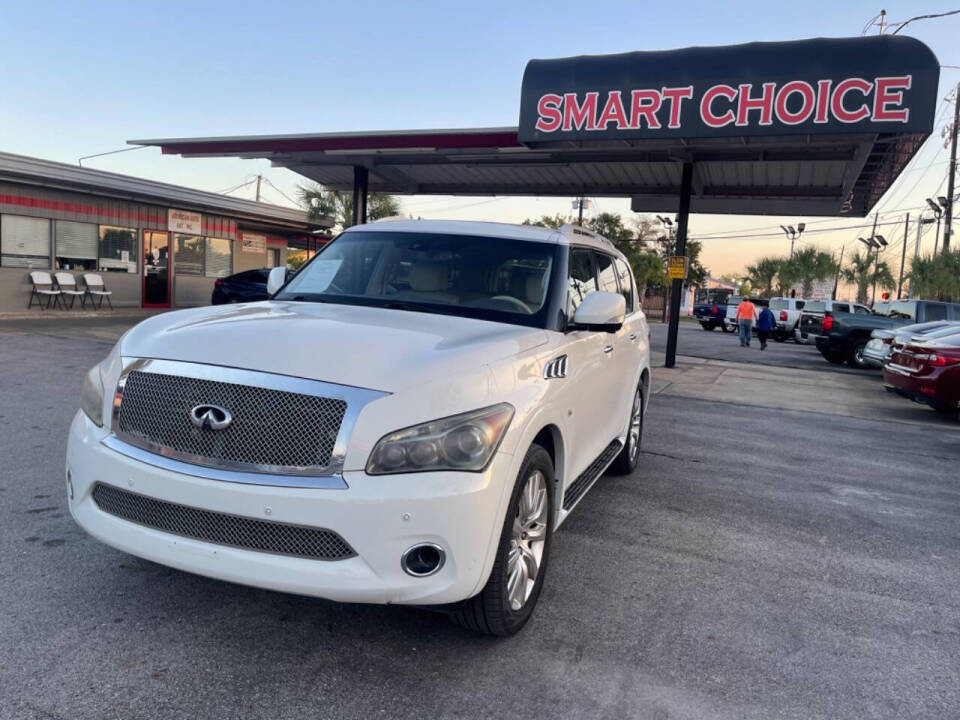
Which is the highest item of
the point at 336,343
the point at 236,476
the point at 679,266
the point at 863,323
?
the point at 679,266

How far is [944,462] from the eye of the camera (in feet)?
24.8

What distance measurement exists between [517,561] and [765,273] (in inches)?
2424

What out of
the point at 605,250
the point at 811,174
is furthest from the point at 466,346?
the point at 811,174

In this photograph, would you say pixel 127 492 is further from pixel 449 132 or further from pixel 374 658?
pixel 449 132

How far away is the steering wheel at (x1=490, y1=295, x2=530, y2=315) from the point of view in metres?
3.93

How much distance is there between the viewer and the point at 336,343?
9.61 feet

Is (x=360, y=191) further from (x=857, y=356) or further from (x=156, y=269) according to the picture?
(x=857, y=356)

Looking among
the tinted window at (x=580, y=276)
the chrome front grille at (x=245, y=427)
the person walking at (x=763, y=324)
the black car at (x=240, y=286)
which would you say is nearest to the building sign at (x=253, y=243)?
the black car at (x=240, y=286)

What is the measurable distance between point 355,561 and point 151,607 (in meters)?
1.24

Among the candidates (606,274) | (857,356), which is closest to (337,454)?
(606,274)

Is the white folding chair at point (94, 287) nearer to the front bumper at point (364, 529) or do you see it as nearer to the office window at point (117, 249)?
the office window at point (117, 249)

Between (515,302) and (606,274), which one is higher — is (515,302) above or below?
below

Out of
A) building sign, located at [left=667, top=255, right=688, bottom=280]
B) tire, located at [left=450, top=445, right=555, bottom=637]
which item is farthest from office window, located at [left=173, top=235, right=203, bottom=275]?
tire, located at [left=450, top=445, right=555, bottom=637]

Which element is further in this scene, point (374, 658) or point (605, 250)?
point (605, 250)
